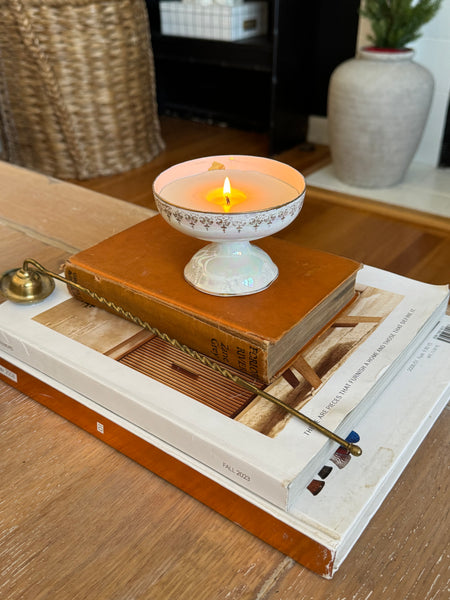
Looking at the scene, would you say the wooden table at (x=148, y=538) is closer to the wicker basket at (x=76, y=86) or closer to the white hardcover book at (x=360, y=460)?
the white hardcover book at (x=360, y=460)

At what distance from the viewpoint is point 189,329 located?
1.47ft

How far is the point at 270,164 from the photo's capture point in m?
0.49

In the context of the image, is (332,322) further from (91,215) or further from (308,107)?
(308,107)

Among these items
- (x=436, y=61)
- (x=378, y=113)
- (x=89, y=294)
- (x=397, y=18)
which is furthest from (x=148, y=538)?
(x=436, y=61)

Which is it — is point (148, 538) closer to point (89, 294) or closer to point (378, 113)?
point (89, 294)

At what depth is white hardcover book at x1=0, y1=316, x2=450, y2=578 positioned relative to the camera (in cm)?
35

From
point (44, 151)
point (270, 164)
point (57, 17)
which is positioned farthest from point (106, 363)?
point (44, 151)

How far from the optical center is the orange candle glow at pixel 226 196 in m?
0.44

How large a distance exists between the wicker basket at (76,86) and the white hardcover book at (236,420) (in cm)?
126

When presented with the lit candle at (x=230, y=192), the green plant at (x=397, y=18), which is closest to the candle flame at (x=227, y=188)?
the lit candle at (x=230, y=192)

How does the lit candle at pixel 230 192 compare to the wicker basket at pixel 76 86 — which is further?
the wicker basket at pixel 76 86

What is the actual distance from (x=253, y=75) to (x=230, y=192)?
1.90 m

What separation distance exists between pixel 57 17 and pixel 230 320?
1401mm

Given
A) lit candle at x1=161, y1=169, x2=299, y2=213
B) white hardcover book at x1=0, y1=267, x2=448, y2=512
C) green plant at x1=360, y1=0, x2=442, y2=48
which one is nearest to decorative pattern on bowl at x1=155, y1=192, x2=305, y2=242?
lit candle at x1=161, y1=169, x2=299, y2=213
